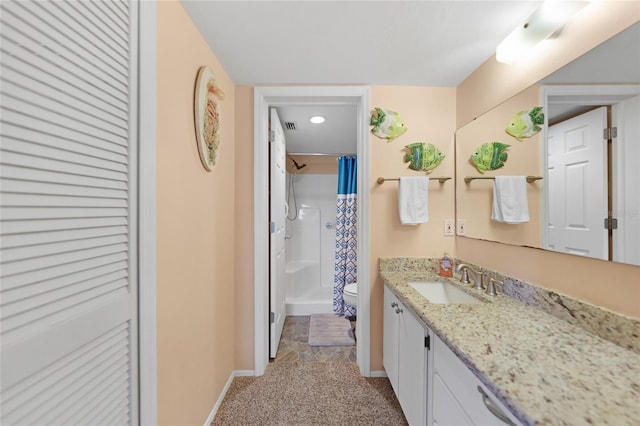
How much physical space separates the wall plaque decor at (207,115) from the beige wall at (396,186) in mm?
1060

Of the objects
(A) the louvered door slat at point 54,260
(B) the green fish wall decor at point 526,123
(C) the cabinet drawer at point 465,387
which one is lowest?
(C) the cabinet drawer at point 465,387

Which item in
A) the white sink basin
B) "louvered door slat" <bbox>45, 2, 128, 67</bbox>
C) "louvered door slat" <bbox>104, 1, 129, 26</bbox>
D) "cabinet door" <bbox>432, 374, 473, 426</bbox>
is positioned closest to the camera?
"louvered door slat" <bbox>45, 2, 128, 67</bbox>

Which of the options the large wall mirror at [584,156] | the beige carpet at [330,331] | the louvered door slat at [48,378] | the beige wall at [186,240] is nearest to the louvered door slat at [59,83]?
the beige wall at [186,240]

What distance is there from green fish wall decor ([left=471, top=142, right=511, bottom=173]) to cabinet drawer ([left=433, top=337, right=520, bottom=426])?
3.58 feet

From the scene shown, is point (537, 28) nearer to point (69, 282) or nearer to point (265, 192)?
point (265, 192)

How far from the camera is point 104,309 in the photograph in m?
0.74

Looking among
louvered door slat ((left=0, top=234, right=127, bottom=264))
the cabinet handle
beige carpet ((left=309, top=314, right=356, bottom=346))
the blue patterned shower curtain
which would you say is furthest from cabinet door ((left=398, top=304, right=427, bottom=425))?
the blue patterned shower curtain

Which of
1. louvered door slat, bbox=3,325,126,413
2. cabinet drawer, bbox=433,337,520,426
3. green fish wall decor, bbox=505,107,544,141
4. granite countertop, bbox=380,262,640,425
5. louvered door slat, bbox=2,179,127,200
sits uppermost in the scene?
green fish wall decor, bbox=505,107,544,141

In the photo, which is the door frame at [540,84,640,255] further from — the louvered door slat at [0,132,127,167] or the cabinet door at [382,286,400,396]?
the louvered door slat at [0,132,127,167]

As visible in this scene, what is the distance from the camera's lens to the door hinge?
0.88 metres

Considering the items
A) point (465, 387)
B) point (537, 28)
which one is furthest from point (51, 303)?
point (537, 28)

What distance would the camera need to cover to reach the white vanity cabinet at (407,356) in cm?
116

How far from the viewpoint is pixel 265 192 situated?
189 centimetres

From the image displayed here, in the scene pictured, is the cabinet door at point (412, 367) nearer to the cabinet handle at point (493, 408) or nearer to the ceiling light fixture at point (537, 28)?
the cabinet handle at point (493, 408)
